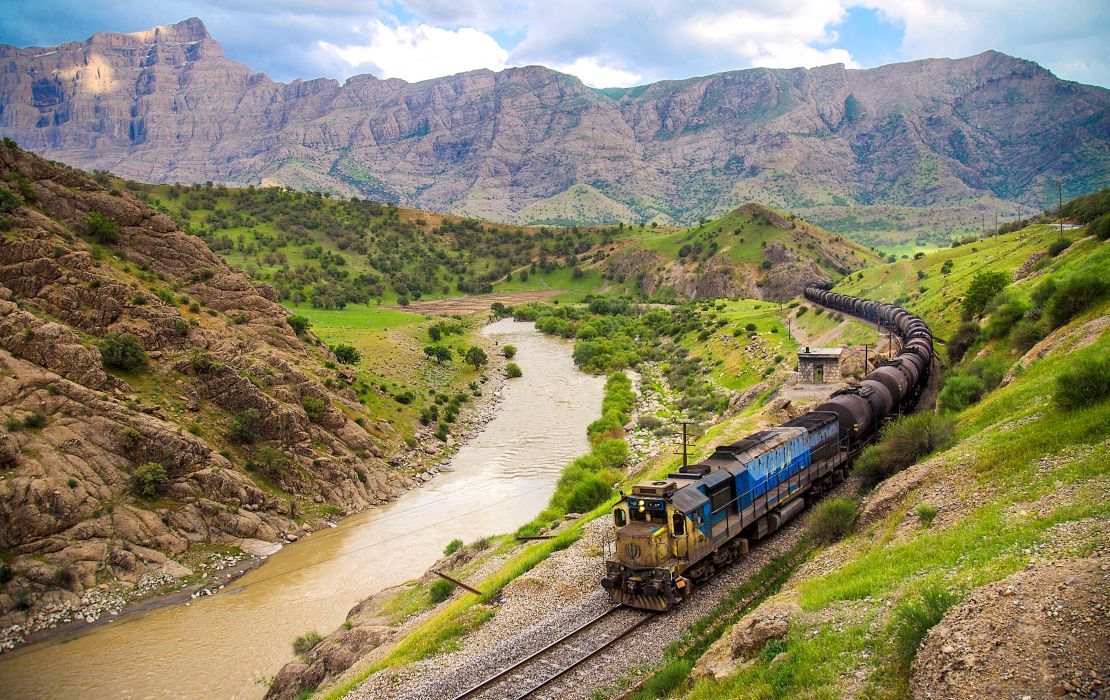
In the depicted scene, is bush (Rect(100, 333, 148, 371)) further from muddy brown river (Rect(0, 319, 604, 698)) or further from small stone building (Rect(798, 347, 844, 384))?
small stone building (Rect(798, 347, 844, 384))

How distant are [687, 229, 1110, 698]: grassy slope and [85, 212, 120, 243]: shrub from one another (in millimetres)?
55234

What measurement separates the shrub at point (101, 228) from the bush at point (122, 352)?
1280cm

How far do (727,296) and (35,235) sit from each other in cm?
12134

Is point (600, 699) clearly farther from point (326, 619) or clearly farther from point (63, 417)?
point (63, 417)

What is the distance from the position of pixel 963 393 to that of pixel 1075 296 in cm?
597

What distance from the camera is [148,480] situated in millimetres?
37750

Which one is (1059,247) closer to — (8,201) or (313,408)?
(313,408)

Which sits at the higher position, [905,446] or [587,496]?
[905,446]

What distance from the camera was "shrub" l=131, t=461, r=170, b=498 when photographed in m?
37.6

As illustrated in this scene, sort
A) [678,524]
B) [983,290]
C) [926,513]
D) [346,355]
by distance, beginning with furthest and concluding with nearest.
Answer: [346,355] < [983,290] < [678,524] < [926,513]

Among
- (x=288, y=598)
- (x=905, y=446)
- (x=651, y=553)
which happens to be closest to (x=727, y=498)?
(x=651, y=553)

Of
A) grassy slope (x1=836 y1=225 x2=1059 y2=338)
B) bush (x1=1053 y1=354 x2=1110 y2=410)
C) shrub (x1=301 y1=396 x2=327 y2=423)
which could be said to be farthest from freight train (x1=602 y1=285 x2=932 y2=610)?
shrub (x1=301 y1=396 x2=327 y2=423)

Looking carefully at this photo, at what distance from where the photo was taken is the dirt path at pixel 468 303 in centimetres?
14000

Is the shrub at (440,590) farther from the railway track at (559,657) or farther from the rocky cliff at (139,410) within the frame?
the rocky cliff at (139,410)
